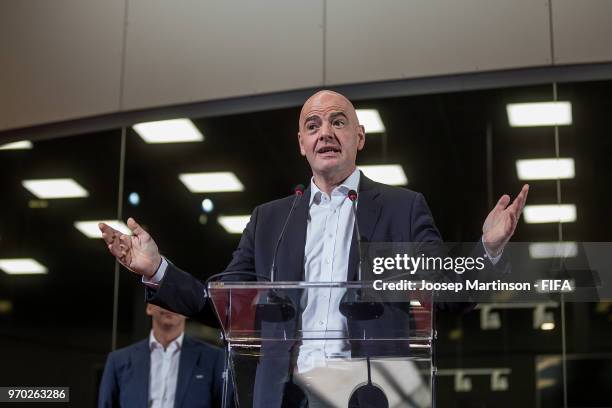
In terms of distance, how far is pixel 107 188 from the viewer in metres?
5.85

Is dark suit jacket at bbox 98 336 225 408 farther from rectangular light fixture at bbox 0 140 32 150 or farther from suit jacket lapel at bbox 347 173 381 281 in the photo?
suit jacket lapel at bbox 347 173 381 281

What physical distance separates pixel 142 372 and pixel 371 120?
1.91m

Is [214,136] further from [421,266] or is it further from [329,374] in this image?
[329,374]

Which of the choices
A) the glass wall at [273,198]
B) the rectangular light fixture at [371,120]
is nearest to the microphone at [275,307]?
the glass wall at [273,198]

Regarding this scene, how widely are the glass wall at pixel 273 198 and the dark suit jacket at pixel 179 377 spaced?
298mm

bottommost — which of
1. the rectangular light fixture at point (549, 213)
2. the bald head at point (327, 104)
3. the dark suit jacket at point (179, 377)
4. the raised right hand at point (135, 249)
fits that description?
the dark suit jacket at point (179, 377)

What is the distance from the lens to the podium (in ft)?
8.09

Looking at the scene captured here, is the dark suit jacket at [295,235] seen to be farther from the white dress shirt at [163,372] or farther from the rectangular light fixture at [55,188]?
the rectangular light fixture at [55,188]

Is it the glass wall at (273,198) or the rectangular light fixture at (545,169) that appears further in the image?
the rectangular light fixture at (545,169)

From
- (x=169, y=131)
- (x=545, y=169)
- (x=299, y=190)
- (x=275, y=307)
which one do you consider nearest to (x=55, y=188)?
(x=169, y=131)

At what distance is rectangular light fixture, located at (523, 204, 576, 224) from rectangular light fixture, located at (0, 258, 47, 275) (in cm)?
275

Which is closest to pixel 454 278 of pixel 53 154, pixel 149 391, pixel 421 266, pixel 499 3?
pixel 421 266

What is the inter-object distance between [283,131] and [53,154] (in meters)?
1.40

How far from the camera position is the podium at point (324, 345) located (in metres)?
2.46
